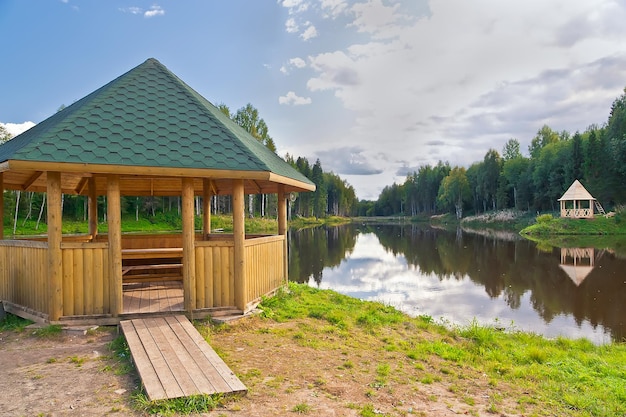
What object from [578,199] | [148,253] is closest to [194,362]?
[148,253]

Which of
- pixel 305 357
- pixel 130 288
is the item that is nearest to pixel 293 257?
pixel 130 288

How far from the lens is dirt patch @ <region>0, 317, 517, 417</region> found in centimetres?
397

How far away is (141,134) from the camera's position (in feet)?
22.0

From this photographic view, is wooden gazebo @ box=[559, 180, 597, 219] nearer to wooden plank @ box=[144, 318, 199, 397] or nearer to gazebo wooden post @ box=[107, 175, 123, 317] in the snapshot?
wooden plank @ box=[144, 318, 199, 397]

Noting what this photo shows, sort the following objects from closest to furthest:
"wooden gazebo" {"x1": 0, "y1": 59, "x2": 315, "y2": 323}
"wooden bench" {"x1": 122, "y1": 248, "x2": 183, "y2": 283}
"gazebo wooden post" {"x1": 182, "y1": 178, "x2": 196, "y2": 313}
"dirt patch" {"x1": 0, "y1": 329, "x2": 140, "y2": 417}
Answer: "dirt patch" {"x1": 0, "y1": 329, "x2": 140, "y2": 417} < "wooden gazebo" {"x1": 0, "y1": 59, "x2": 315, "y2": 323} < "gazebo wooden post" {"x1": 182, "y1": 178, "x2": 196, "y2": 313} < "wooden bench" {"x1": 122, "y1": 248, "x2": 183, "y2": 283}

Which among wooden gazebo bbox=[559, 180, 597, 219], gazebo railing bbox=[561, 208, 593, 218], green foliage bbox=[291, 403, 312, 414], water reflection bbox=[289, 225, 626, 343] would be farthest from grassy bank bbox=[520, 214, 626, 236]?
green foliage bbox=[291, 403, 312, 414]

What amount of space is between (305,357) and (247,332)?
1.32 metres

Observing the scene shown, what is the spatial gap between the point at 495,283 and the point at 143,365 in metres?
13.8

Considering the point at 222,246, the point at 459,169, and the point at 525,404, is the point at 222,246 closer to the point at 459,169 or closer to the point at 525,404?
the point at 525,404

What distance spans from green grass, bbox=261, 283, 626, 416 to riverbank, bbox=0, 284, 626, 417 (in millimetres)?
23

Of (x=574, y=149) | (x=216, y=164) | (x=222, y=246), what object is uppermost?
(x=574, y=149)

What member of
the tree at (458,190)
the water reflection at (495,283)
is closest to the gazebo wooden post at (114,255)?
the water reflection at (495,283)

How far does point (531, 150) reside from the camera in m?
72.2

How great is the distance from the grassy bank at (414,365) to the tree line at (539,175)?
4247 cm
